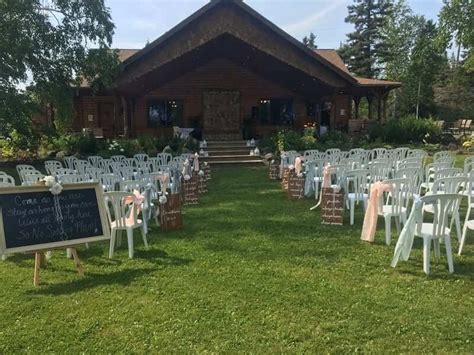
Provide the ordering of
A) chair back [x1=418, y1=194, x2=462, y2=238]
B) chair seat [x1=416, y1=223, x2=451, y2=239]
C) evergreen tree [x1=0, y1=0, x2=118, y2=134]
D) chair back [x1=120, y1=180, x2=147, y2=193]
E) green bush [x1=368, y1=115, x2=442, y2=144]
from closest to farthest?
chair back [x1=418, y1=194, x2=462, y2=238] < chair seat [x1=416, y1=223, x2=451, y2=239] < chair back [x1=120, y1=180, x2=147, y2=193] < evergreen tree [x1=0, y1=0, x2=118, y2=134] < green bush [x1=368, y1=115, x2=442, y2=144]

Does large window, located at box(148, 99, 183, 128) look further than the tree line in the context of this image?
No

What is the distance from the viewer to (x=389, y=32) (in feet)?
131

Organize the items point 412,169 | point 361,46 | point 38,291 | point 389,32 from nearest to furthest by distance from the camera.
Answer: point 38,291, point 412,169, point 389,32, point 361,46

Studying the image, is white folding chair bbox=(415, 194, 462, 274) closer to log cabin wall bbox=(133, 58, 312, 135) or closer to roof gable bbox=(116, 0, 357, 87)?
roof gable bbox=(116, 0, 357, 87)

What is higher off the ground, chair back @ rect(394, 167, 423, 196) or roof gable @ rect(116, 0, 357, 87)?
roof gable @ rect(116, 0, 357, 87)

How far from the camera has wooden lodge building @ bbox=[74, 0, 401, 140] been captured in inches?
634

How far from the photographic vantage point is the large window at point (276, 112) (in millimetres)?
21078

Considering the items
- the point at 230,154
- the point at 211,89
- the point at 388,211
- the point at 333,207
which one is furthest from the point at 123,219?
the point at 211,89

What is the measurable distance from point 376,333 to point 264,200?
18.6 feet

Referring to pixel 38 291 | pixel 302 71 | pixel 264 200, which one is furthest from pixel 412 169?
pixel 302 71

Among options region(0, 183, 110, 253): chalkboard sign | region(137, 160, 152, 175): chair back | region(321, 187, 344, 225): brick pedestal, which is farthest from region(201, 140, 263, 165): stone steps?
region(0, 183, 110, 253): chalkboard sign

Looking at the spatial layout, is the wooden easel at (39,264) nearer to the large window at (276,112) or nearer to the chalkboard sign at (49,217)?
the chalkboard sign at (49,217)

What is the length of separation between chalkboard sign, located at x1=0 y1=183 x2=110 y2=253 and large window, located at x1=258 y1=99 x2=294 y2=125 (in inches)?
656

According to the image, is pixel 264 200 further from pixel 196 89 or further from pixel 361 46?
pixel 361 46
